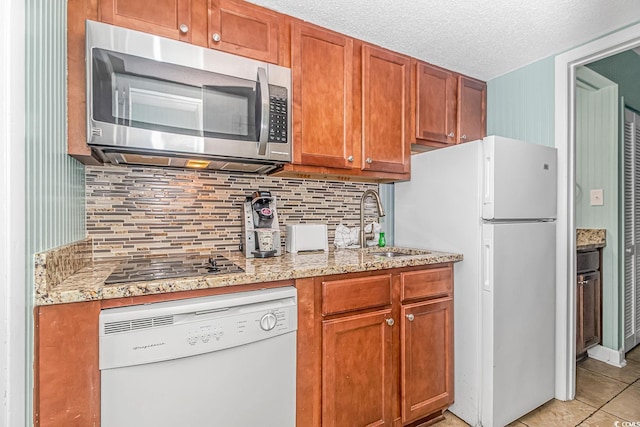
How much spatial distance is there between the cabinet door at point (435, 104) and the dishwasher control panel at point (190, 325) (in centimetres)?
151

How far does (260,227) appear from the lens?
179 centimetres

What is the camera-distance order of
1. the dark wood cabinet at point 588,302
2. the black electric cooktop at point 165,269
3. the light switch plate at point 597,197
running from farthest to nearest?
the light switch plate at point 597,197, the dark wood cabinet at point 588,302, the black electric cooktop at point 165,269

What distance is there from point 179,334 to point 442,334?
54.9 inches

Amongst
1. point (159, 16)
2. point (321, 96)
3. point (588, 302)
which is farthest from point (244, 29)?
point (588, 302)

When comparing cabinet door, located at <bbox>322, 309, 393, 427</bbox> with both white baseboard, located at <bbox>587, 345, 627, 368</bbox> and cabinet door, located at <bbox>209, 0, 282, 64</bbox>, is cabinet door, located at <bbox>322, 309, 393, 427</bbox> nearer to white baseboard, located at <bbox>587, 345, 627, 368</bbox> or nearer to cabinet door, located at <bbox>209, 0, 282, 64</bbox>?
cabinet door, located at <bbox>209, 0, 282, 64</bbox>

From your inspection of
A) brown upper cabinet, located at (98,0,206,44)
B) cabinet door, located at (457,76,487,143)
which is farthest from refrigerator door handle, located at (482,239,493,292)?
brown upper cabinet, located at (98,0,206,44)

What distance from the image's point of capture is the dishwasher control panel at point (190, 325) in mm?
1036

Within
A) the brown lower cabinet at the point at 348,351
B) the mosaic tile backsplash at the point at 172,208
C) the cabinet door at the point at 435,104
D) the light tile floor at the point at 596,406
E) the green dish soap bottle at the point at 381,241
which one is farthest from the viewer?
the green dish soap bottle at the point at 381,241

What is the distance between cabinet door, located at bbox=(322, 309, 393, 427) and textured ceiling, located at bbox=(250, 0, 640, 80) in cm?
154

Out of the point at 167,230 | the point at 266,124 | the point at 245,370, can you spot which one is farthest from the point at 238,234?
the point at 245,370

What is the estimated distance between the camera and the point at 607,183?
264 centimetres

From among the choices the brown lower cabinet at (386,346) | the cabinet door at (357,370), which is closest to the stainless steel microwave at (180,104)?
the brown lower cabinet at (386,346)

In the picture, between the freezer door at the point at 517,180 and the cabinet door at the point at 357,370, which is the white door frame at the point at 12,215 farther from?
the freezer door at the point at 517,180

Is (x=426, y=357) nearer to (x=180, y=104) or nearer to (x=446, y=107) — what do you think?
(x=446, y=107)
